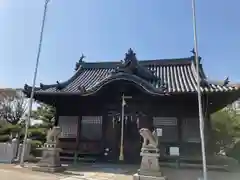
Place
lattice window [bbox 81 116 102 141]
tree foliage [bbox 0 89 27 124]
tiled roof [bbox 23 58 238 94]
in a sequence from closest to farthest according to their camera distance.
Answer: tiled roof [bbox 23 58 238 94]
lattice window [bbox 81 116 102 141]
tree foliage [bbox 0 89 27 124]

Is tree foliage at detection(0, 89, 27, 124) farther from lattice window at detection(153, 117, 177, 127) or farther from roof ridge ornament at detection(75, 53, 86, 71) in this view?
lattice window at detection(153, 117, 177, 127)

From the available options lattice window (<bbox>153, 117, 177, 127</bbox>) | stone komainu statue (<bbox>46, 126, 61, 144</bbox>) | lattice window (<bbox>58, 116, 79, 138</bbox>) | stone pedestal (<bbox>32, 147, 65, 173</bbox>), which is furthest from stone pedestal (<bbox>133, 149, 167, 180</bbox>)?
lattice window (<bbox>58, 116, 79, 138</bbox>)

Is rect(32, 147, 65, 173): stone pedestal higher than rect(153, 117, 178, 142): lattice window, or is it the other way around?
rect(153, 117, 178, 142): lattice window

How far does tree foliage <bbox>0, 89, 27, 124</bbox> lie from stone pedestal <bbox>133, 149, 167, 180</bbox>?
27.7m

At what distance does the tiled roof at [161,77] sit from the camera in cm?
1360

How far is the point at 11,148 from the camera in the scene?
13.9 m

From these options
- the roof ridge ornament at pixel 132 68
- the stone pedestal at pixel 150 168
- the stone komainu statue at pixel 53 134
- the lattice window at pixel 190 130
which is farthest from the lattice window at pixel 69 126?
the stone pedestal at pixel 150 168

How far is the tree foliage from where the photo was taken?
3278 cm

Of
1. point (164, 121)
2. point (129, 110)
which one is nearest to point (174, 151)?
point (164, 121)

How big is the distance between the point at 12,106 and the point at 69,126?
21390mm

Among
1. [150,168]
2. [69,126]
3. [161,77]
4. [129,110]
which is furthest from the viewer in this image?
[161,77]

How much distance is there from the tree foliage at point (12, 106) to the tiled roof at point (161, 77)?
17592 mm

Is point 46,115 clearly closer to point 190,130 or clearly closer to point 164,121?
point 164,121

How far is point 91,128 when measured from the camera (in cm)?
1527
